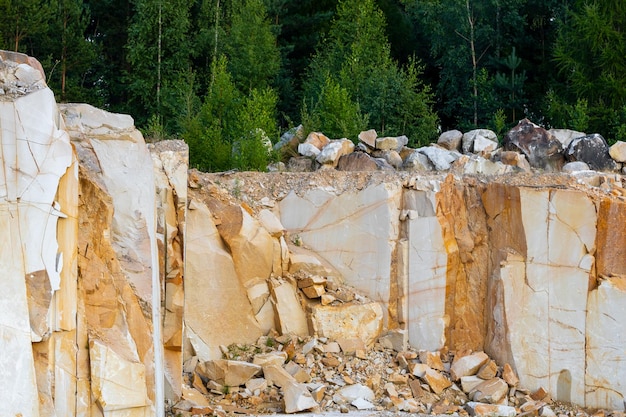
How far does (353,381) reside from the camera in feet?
52.5

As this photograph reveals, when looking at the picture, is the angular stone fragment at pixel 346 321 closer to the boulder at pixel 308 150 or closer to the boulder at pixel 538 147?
the boulder at pixel 308 150

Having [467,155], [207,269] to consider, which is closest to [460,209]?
[467,155]

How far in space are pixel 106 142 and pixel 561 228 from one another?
24.4 ft

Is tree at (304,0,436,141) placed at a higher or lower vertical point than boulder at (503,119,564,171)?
higher

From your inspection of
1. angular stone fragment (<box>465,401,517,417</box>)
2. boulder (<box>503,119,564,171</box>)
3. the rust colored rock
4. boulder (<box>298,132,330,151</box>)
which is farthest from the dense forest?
angular stone fragment (<box>465,401,517,417</box>)

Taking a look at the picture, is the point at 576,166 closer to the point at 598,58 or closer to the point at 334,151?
the point at 334,151

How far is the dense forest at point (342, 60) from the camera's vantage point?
23.3 metres

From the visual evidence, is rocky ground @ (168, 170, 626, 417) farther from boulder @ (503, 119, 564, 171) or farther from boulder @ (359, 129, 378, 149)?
boulder @ (359, 129, 378, 149)

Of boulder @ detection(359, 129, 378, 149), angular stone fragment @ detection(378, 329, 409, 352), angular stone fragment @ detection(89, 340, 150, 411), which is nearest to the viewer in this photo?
angular stone fragment @ detection(89, 340, 150, 411)

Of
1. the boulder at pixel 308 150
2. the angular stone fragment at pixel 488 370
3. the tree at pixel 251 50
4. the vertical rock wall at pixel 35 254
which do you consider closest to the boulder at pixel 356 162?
the boulder at pixel 308 150

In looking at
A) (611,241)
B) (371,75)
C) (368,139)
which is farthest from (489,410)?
(371,75)

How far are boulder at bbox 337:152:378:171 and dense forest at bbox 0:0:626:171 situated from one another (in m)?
2.08

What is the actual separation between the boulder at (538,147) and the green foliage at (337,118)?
311 cm

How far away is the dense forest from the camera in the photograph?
23.3 m
